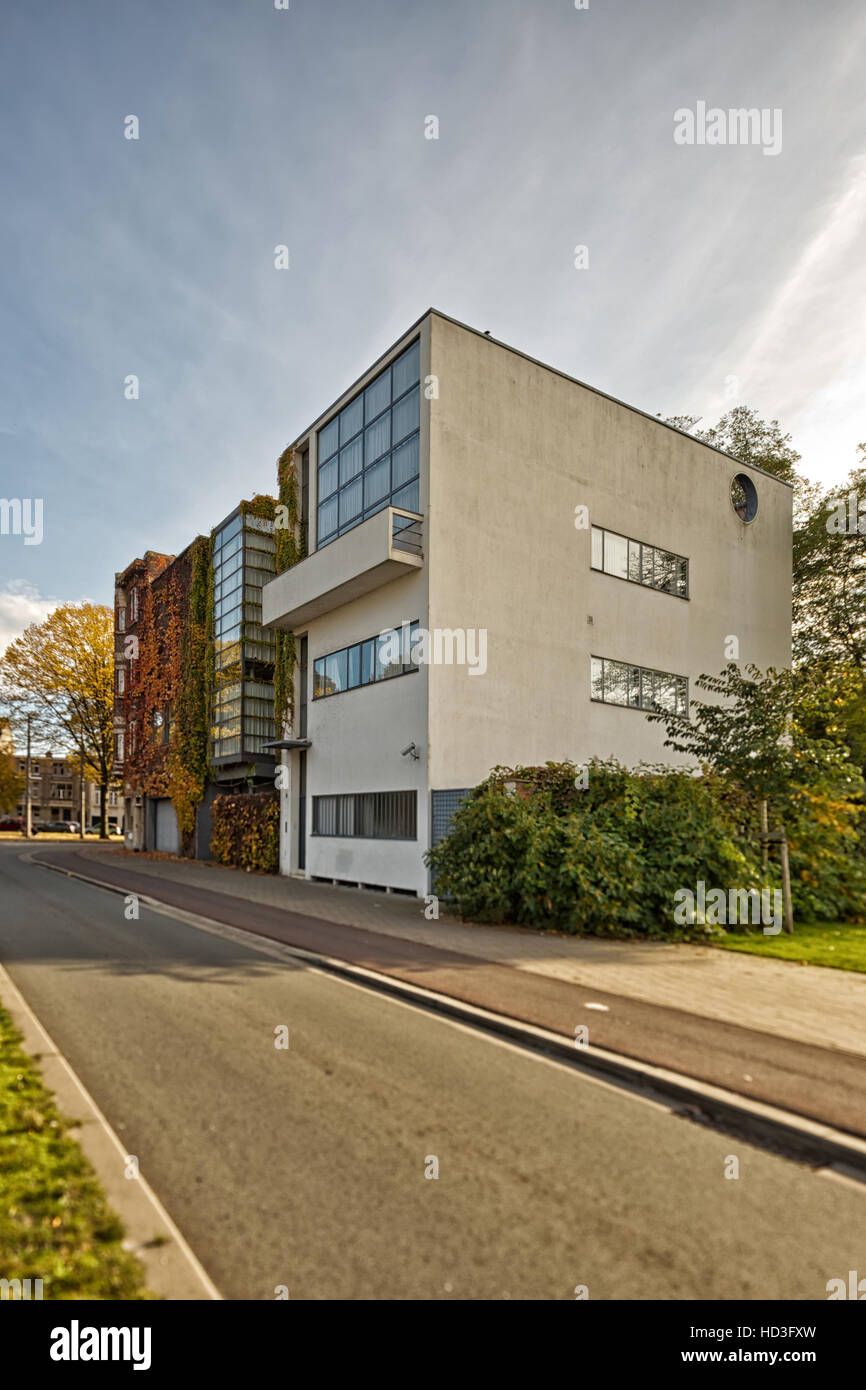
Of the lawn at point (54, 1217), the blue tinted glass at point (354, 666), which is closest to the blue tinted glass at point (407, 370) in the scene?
the blue tinted glass at point (354, 666)

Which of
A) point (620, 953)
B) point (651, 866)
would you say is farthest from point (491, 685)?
point (620, 953)

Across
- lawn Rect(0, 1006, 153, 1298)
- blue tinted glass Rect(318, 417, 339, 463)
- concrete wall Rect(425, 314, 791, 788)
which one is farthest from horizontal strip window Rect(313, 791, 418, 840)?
lawn Rect(0, 1006, 153, 1298)

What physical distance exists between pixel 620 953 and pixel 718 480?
18911 mm

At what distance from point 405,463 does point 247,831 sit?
12928mm

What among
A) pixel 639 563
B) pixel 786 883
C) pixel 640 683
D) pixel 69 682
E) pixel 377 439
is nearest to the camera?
pixel 786 883

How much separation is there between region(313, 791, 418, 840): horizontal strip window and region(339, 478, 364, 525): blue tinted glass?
729 cm

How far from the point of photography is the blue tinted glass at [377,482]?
763 inches

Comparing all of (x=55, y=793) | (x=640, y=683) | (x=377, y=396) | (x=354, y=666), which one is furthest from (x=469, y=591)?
(x=55, y=793)

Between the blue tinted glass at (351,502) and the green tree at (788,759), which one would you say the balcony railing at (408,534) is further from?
the green tree at (788,759)

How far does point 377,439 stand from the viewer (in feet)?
65.5

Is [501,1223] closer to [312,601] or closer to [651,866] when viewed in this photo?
[651,866]

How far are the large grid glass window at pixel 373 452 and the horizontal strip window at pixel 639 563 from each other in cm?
555

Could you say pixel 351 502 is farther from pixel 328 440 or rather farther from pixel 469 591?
pixel 469 591

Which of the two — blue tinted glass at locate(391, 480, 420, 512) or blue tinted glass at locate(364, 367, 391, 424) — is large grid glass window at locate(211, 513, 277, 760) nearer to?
blue tinted glass at locate(364, 367, 391, 424)
